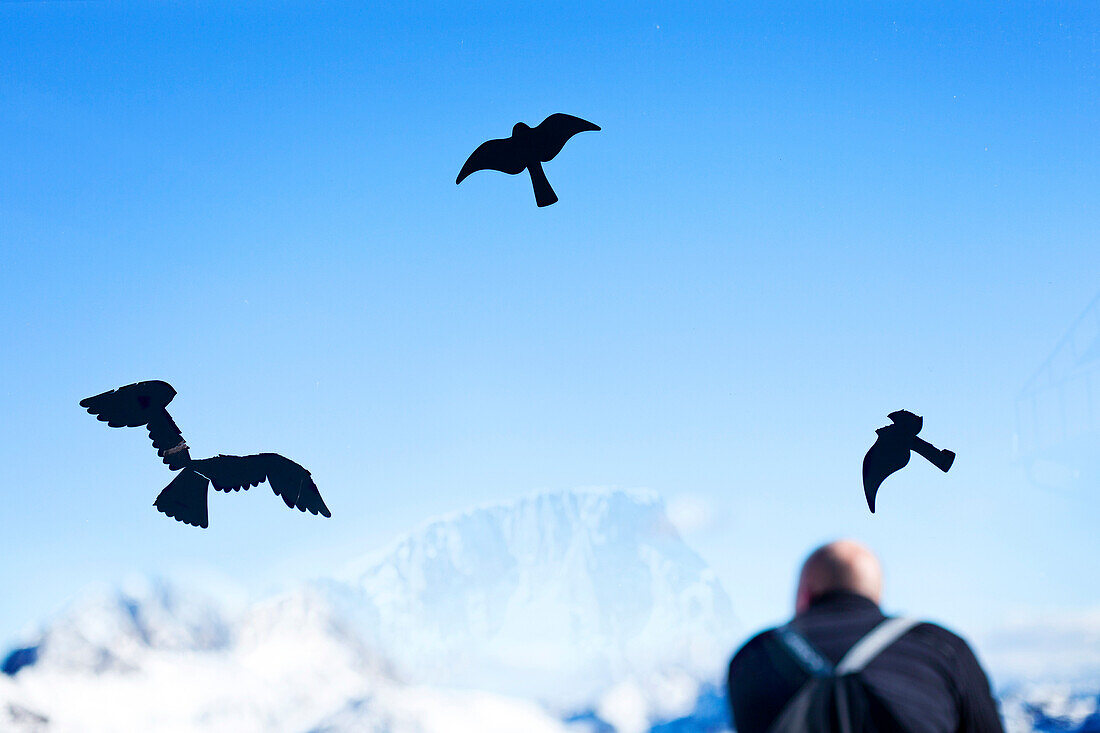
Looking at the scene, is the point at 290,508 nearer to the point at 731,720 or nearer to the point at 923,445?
the point at 923,445

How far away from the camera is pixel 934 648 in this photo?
2.20 meters

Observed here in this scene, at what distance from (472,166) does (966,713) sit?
22.7ft

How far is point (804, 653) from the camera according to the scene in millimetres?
2238

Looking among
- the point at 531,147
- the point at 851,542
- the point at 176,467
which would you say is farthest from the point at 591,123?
the point at 851,542

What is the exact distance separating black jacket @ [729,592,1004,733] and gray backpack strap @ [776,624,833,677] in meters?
0.01

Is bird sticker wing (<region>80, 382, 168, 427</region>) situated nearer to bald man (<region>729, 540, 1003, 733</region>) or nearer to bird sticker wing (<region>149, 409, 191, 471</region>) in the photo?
bird sticker wing (<region>149, 409, 191, 471</region>)

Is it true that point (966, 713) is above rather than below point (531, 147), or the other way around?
below

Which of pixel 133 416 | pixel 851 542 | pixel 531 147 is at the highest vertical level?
pixel 531 147

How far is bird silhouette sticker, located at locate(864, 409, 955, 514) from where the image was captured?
9.08m

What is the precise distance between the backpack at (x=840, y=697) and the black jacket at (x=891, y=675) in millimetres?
14

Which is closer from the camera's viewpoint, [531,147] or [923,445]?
[531,147]

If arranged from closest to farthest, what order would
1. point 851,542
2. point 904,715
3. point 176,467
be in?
point 904,715, point 851,542, point 176,467

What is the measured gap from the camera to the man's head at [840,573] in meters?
2.39

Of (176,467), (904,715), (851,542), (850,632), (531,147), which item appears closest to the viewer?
(904,715)
